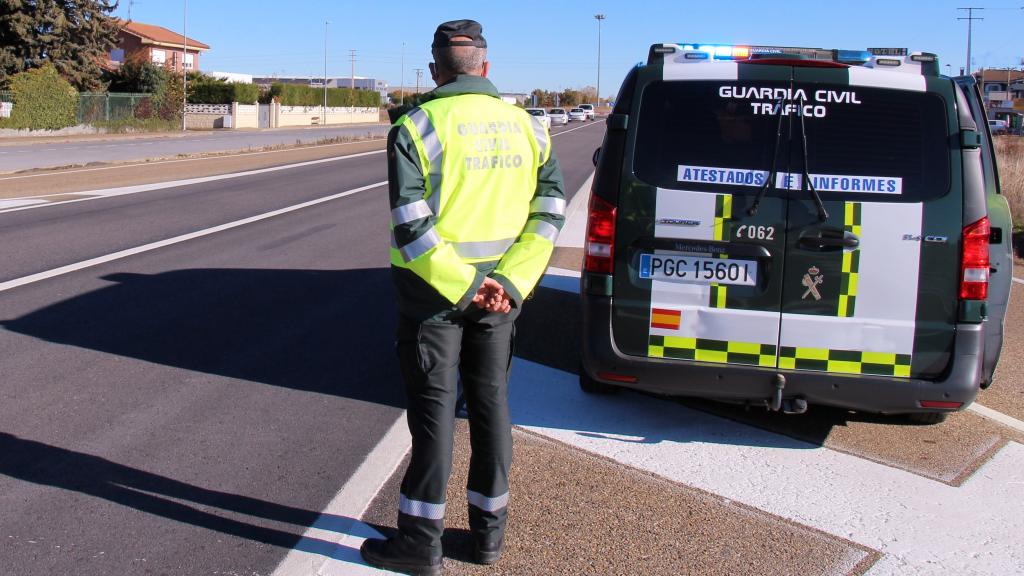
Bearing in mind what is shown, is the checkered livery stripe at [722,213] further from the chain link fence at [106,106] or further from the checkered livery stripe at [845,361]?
the chain link fence at [106,106]

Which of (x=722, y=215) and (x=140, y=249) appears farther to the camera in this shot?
(x=140, y=249)

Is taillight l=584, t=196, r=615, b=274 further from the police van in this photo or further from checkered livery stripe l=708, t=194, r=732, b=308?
checkered livery stripe l=708, t=194, r=732, b=308

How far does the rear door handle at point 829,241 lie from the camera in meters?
4.89

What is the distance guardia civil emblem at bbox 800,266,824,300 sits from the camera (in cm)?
493

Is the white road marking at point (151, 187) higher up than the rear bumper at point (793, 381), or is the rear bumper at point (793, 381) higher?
the white road marking at point (151, 187)

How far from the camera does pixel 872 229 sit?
4.88 metres

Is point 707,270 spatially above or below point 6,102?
below

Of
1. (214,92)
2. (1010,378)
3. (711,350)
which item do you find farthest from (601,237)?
(214,92)

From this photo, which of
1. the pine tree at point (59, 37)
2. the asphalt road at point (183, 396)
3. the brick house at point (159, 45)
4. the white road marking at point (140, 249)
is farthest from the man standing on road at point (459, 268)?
the brick house at point (159, 45)

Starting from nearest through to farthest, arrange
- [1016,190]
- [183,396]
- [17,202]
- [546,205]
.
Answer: [546,205] → [183,396] → [17,202] → [1016,190]

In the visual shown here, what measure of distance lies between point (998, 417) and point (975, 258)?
5.17 ft

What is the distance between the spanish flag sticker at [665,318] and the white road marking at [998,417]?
204 centimetres

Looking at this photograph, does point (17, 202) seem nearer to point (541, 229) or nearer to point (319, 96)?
point (541, 229)

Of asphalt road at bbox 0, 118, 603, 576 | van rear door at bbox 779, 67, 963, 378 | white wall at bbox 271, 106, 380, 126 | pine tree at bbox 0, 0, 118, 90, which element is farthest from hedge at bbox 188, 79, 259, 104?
van rear door at bbox 779, 67, 963, 378
